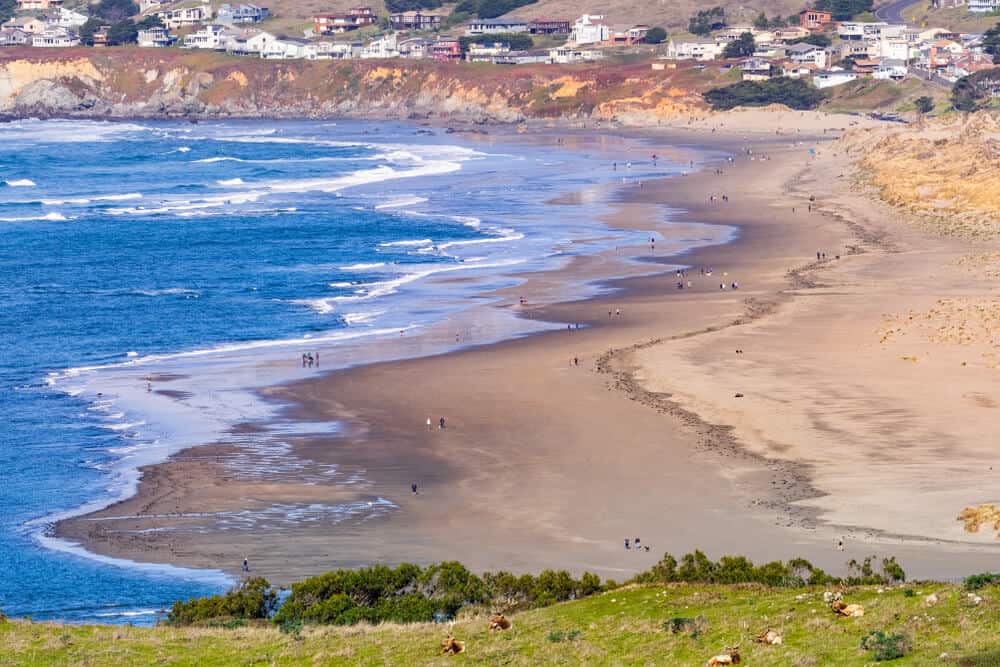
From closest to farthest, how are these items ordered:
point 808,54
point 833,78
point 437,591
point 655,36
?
point 437,591
point 833,78
point 808,54
point 655,36

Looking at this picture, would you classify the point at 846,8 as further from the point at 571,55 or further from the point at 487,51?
the point at 487,51

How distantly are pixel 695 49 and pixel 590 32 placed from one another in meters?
18.3

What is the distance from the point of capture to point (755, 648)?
17.8 metres

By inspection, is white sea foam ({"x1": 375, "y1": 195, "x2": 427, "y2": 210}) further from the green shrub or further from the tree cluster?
the tree cluster

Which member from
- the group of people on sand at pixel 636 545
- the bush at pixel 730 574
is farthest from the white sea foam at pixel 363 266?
the bush at pixel 730 574

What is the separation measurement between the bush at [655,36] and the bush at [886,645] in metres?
179

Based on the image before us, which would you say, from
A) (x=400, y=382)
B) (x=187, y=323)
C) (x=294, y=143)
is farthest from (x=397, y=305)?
(x=294, y=143)

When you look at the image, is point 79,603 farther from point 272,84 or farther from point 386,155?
point 272,84

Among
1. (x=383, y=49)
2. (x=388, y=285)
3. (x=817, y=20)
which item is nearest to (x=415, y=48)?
(x=383, y=49)

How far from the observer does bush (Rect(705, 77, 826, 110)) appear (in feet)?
507

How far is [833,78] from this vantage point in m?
159

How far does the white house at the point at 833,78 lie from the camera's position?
158m

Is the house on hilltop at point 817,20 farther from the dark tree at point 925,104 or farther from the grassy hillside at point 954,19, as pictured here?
the dark tree at point 925,104

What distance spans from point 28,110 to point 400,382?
162 meters
